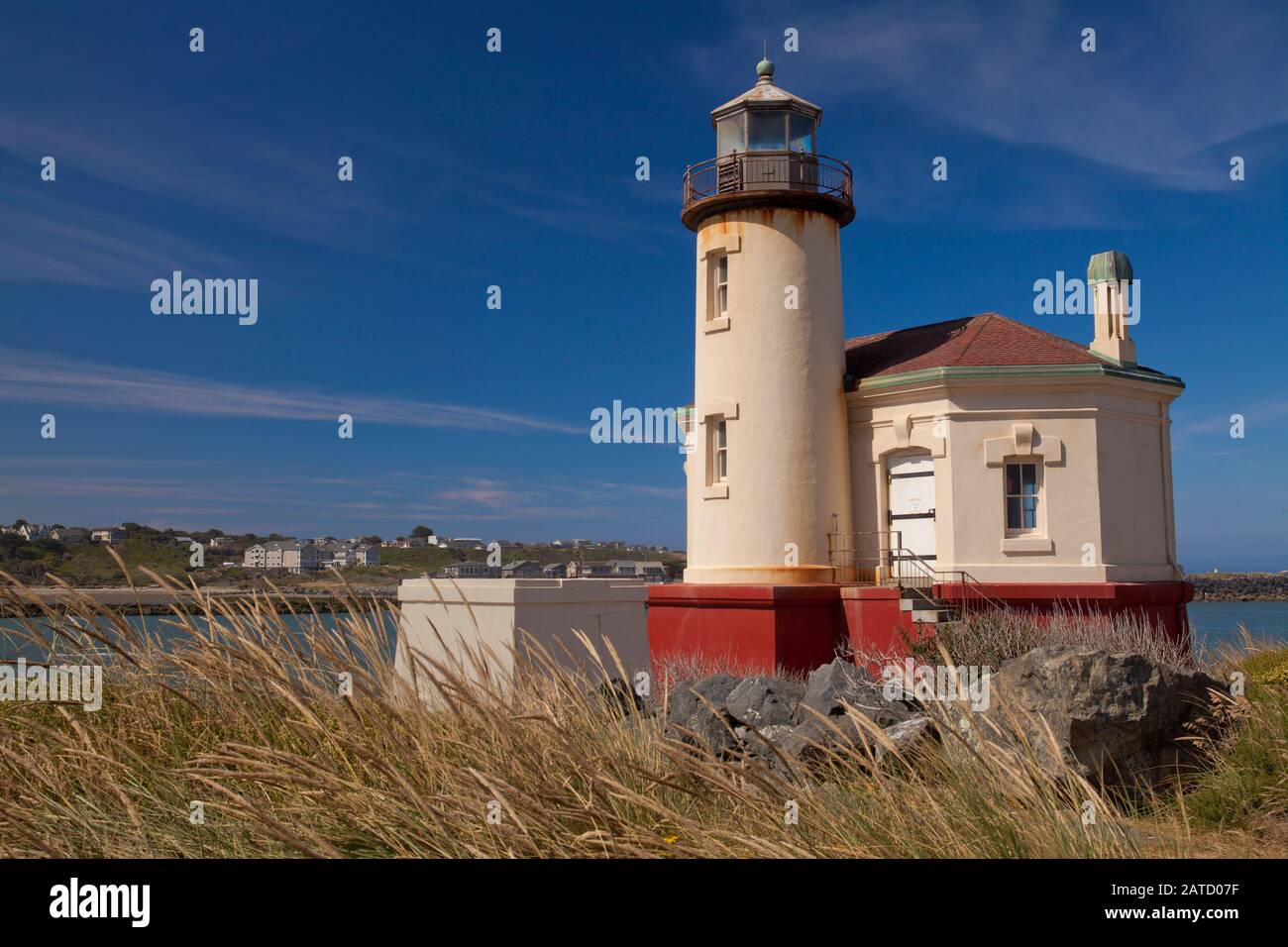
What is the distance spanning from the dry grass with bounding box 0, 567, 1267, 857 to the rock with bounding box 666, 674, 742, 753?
1.05 ft

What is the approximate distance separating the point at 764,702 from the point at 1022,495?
8921 millimetres

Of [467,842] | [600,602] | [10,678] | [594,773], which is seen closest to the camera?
[467,842]

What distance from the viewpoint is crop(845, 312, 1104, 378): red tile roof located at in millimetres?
19906

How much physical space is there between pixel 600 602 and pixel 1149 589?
1315 cm

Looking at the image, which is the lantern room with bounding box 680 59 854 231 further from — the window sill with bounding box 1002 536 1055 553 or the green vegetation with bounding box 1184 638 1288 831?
the green vegetation with bounding box 1184 638 1288 831

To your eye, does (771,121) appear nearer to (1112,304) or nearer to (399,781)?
(1112,304)

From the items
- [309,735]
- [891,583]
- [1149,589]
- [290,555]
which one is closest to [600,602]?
[290,555]

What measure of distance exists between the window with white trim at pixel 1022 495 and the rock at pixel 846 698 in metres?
5.29

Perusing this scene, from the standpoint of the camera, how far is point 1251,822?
7.11m

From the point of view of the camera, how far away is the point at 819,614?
788 inches

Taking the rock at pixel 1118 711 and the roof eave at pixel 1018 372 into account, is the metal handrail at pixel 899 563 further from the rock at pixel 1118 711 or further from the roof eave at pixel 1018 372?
the rock at pixel 1118 711

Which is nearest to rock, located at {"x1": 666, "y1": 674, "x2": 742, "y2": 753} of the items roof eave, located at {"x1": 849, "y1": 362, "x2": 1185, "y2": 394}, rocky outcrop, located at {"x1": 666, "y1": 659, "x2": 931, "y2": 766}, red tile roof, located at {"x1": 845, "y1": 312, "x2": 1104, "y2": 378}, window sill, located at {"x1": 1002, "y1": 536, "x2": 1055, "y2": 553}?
rocky outcrop, located at {"x1": 666, "y1": 659, "x2": 931, "y2": 766}

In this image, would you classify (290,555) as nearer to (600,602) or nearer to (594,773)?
(600,602)

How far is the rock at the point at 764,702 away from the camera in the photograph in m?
12.4
